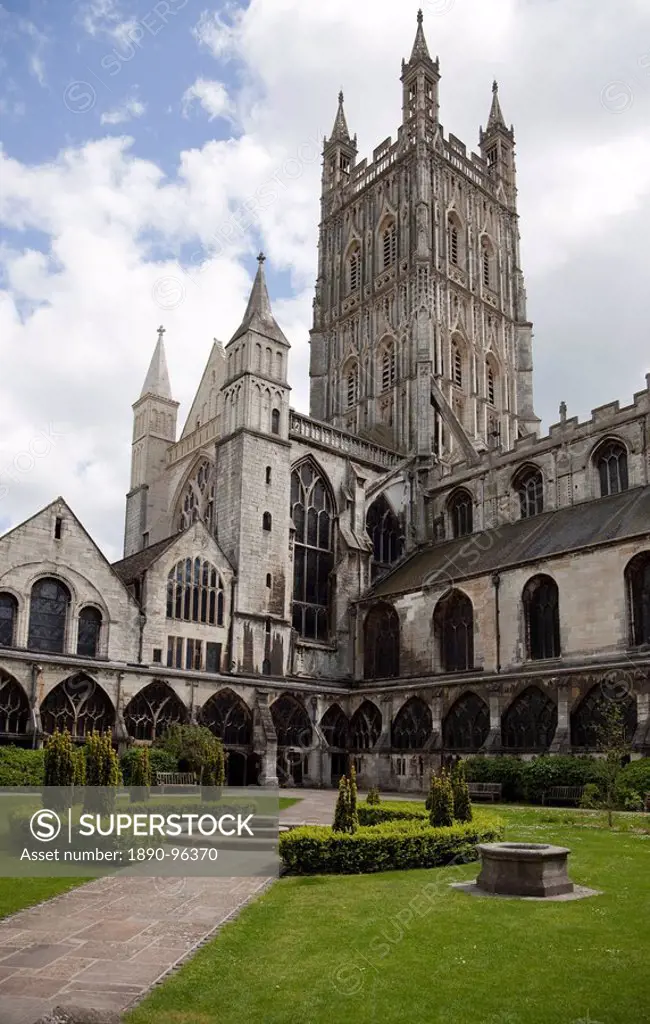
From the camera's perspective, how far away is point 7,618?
111 ft

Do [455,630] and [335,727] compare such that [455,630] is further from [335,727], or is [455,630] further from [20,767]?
[20,767]

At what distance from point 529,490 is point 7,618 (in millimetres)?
26009

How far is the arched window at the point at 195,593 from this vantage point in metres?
39.1

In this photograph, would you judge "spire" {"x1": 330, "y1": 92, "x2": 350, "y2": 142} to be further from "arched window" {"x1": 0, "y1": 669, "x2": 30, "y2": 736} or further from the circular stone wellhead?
the circular stone wellhead

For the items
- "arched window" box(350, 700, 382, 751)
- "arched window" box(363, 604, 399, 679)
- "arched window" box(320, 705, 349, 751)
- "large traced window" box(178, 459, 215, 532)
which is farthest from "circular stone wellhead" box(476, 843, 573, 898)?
"large traced window" box(178, 459, 215, 532)

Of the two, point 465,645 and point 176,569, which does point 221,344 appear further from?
point 465,645

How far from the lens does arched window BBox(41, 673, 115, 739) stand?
33781mm

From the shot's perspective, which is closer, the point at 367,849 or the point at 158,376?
the point at 367,849

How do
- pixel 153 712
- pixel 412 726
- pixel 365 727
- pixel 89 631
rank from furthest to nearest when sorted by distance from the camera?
pixel 365 727 → pixel 412 726 → pixel 153 712 → pixel 89 631

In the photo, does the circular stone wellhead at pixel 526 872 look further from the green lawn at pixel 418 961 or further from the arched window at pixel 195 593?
the arched window at pixel 195 593

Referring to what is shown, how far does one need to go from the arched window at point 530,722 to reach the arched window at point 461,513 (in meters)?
15.5

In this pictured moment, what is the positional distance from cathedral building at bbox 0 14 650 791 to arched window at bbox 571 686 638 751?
0.33ft

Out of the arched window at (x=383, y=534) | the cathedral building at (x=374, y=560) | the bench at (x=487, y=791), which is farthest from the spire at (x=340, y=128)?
the bench at (x=487, y=791)

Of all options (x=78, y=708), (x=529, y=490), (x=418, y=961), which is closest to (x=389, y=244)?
(x=529, y=490)
